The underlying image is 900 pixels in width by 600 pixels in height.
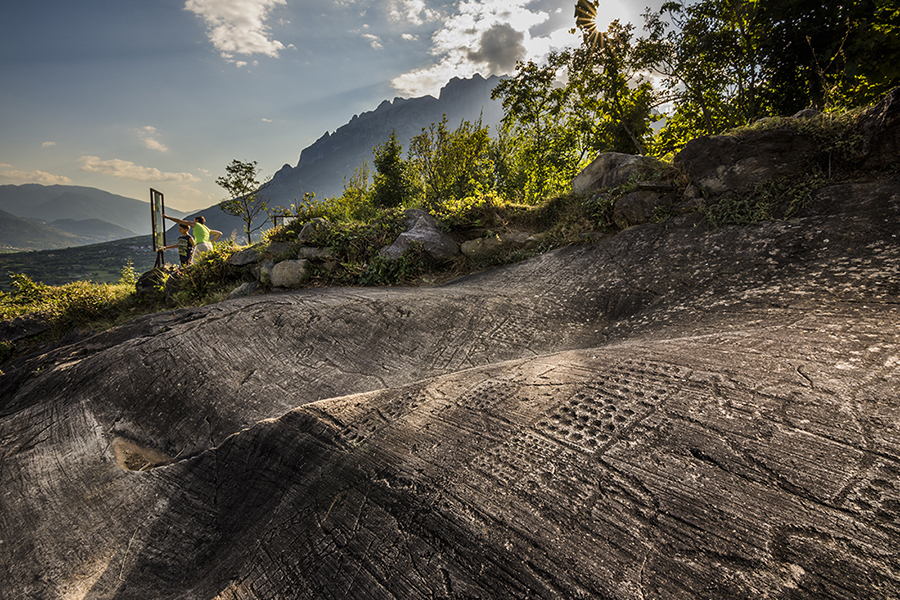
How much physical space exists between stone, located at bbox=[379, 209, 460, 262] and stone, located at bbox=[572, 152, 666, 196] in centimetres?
260

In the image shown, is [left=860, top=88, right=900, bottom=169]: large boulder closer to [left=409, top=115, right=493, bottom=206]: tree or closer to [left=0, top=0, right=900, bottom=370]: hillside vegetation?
[left=0, top=0, right=900, bottom=370]: hillside vegetation

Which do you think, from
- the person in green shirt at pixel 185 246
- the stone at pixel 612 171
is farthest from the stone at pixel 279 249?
the stone at pixel 612 171

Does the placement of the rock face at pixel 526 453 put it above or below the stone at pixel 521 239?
below

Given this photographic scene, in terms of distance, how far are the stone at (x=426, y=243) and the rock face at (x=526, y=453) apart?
9.18ft

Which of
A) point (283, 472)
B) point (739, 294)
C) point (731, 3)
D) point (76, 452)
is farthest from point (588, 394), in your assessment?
point (731, 3)

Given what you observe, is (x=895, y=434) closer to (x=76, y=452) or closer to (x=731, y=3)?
(x=76, y=452)

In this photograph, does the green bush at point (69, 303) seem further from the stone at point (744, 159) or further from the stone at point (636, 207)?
the stone at point (744, 159)

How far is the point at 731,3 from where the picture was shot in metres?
9.69

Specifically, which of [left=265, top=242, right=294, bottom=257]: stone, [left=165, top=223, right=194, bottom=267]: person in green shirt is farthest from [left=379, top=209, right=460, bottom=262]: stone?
[left=165, top=223, right=194, bottom=267]: person in green shirt

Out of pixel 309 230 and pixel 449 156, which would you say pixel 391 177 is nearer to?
pixel 449 156

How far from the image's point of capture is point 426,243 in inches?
258

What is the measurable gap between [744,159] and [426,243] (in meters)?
4.72

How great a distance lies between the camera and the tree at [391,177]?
57.1 ft

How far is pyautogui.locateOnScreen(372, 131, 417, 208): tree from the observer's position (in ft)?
57.1
